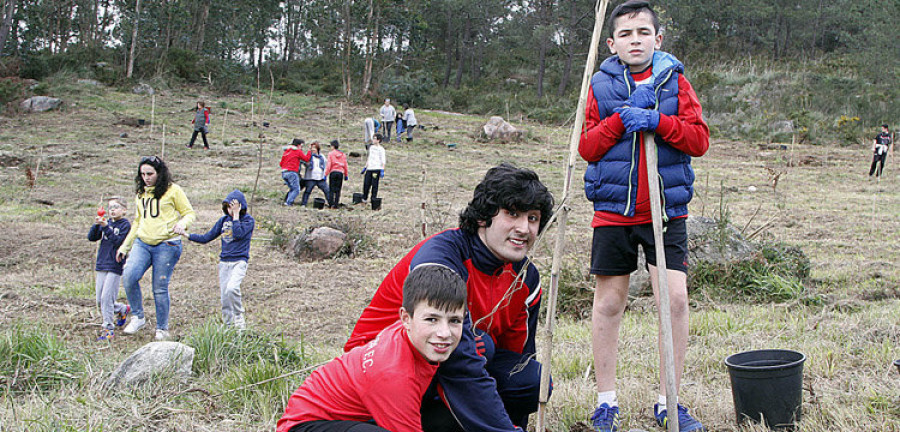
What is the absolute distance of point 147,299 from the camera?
24.8ft

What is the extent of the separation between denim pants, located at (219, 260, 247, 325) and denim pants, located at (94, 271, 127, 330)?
3.28ft

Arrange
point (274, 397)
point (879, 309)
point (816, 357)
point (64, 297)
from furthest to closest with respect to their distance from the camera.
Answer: point (64, 297) < point (879, 309) < point (816, 357) < point (274, 397)

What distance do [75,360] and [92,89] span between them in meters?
27.3

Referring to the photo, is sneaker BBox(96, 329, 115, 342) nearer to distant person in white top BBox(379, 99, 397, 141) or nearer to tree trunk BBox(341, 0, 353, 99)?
distant person in white top BBox(379, 99, 397, 141)

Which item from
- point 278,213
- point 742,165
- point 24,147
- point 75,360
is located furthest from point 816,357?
point 24,147

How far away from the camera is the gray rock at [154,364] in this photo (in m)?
3.52

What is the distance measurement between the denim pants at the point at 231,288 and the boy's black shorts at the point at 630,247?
12.7ft

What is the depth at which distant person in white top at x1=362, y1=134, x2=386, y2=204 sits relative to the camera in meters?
13.1

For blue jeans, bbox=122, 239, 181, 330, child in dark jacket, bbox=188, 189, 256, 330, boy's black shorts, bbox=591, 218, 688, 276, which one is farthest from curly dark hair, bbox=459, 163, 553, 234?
blue jeans, bbox=122, 239, 181, 330

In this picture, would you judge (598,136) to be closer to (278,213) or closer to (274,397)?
(274,397)

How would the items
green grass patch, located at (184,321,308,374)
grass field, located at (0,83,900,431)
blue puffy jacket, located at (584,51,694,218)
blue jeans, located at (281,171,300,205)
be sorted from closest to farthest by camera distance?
blue puffy jacket, located at (584,51,694,218), grass field, located at (0,83,900,431), green grass patch, located at (184,321,308,374), blue jeans, located at (281,171,300,205)

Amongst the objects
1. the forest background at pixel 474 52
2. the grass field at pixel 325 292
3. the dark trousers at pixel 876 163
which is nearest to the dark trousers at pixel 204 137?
the grass field at pixel 325 292

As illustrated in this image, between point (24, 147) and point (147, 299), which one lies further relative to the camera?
point (24, 147)

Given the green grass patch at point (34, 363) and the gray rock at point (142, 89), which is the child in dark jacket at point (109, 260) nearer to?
the green grass patch at point (34, 363)
